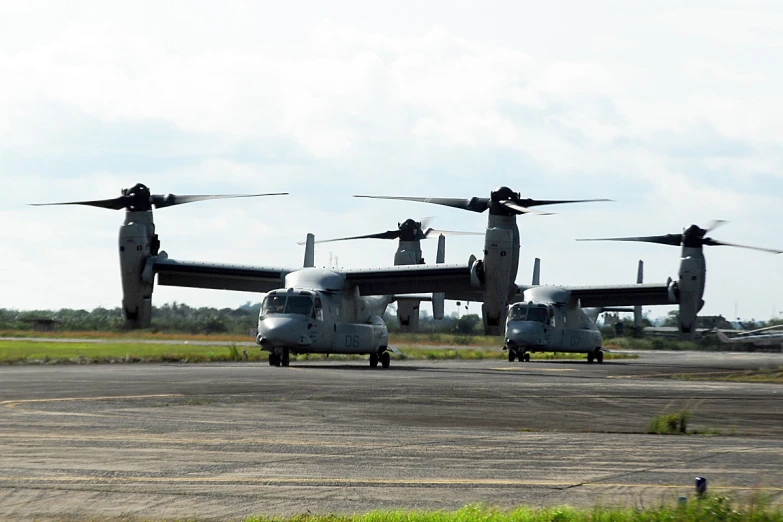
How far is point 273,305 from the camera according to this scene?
34.6 m

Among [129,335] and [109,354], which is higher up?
[129,335]

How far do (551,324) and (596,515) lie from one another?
135 ft

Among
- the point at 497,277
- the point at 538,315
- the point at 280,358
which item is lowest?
the point at 280,358

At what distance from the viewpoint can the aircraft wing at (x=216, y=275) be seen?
→ 38.8m

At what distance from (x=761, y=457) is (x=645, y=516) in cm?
429

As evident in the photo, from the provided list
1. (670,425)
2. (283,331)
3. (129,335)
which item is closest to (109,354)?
(129,335)

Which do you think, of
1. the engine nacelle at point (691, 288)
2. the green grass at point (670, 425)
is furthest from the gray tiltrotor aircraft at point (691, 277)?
the green grass at point (670, 425)

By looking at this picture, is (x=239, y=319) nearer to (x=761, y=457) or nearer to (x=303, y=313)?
(x=303, y=313)

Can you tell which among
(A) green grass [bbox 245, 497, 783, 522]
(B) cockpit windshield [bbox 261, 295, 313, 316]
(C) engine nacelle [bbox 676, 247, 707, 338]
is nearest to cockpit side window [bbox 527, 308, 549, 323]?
(C) engine nacelle [bbox 676, 247, 707, 338]

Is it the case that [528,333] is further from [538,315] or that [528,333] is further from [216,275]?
[216,275]

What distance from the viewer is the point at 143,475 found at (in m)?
8.66

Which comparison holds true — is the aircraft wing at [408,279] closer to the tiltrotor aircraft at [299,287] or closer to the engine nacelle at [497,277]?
the tiltrotor aircraft at [299,287]

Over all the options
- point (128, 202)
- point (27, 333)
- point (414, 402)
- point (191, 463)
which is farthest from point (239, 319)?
point (191, 463)

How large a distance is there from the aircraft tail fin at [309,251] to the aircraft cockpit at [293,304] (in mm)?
6726
